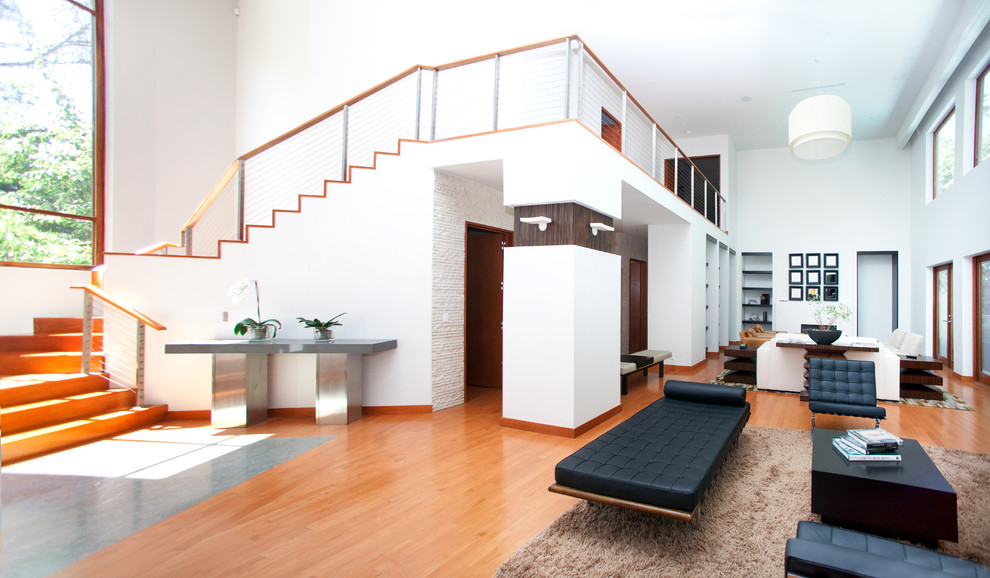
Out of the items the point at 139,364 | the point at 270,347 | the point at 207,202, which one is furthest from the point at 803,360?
the point at 139,364

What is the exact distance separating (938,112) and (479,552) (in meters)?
12.5

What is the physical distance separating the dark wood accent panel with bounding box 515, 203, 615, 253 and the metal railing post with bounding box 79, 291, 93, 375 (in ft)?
15.6

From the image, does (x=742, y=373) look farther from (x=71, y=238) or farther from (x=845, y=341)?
(x=71, y=238)

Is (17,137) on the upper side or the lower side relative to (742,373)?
upper

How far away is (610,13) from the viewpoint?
7.80 m

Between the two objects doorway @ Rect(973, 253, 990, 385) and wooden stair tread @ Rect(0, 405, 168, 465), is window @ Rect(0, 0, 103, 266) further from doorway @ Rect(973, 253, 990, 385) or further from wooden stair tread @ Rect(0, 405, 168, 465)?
doorway @ Rect(973, 253, 990, 385)

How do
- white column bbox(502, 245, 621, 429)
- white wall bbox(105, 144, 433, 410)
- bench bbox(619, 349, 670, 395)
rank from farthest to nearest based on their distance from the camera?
bench bbox(619, 349, 670, 395) < white wall bbox(105, 144, 433, 410) < white column bbox(502, 245, 621, 429)

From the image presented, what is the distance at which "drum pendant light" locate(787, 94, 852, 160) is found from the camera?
22.7 ft

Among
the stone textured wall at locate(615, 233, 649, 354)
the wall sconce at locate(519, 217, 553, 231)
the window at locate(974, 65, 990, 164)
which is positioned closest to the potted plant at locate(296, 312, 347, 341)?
the wall sconce at locate(519, 217, 553, 231)

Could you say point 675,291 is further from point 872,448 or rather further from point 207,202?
point 207,202

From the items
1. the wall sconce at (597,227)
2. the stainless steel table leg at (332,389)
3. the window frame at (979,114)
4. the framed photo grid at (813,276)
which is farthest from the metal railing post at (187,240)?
the framed photo grid at (813,276)

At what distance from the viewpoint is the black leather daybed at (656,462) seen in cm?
279

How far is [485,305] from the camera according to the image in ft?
25.3

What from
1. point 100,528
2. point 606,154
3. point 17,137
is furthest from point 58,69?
point 606,154
